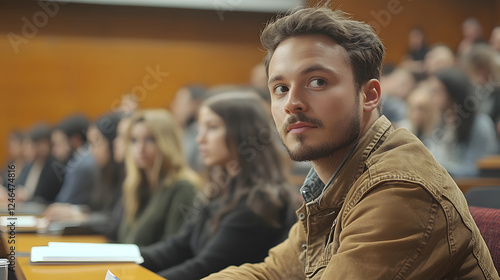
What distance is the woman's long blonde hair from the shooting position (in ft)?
10.4

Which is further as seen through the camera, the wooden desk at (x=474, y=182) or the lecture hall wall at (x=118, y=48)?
the lecture hall wall at (x=118, y=48)

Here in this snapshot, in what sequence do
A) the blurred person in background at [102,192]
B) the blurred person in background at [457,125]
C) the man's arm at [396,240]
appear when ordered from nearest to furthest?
1. the man's arm at [396,240]
2. the blurred person in background at [102,192]
3. the blurred person in background at [457,125]

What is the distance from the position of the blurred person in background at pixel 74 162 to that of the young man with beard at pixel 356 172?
12.0 feet

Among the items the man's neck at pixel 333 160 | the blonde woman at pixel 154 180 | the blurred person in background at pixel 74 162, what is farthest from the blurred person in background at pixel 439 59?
the man's neck at pixel 333 160

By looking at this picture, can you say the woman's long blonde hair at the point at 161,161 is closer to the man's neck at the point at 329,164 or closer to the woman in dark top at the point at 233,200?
the woman in dark top at the point at 233,200

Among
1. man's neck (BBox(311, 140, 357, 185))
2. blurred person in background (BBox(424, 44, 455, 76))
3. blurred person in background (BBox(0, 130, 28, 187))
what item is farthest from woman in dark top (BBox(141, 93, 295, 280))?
blurred person in background (BBox(0, 130, 28, 187))

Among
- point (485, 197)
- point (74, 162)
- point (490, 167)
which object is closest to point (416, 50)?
point (490, 167)

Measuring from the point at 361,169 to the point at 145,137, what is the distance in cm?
215

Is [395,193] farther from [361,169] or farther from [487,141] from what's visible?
[487,141]

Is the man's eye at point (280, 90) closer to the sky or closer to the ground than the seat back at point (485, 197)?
closer to the sky

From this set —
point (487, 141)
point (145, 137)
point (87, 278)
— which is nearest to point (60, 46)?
point (145, 137)

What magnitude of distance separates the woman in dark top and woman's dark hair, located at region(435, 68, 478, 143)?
77.2 inches

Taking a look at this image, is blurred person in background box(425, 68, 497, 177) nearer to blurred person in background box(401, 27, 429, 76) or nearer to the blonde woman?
the blonde woman

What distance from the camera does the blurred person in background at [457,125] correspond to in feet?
13.1
